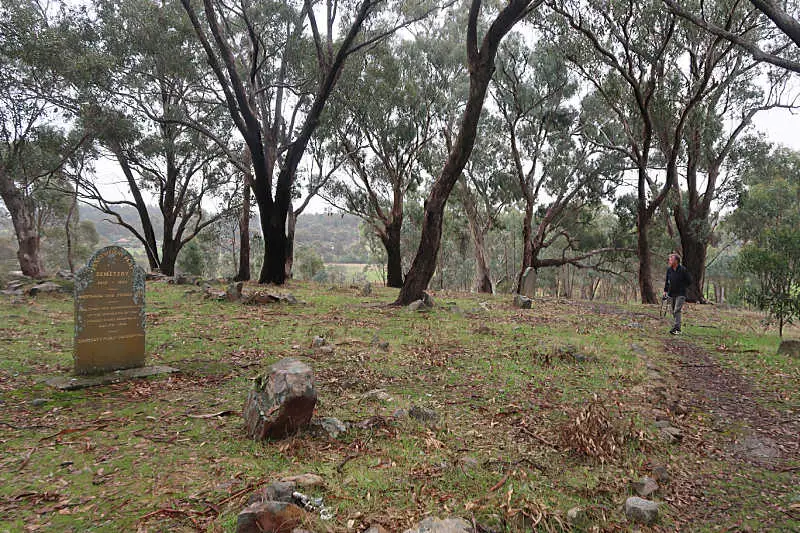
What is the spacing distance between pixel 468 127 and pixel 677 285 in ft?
20.7

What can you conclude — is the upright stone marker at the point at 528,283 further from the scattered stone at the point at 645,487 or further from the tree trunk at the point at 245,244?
the scattered stone at the point at 645,487

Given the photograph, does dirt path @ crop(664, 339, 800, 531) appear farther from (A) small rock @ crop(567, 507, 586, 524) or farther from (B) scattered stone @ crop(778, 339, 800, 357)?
(B) scattered stone @ crop(778, 339, 800, 357)

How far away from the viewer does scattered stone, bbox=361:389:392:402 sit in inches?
197

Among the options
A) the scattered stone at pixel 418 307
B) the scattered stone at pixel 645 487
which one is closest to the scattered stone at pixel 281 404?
the scattered stone at pixel 645 487

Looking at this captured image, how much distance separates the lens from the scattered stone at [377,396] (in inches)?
197

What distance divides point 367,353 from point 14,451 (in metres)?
4.42

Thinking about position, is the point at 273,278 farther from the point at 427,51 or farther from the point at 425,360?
the point at 427,51

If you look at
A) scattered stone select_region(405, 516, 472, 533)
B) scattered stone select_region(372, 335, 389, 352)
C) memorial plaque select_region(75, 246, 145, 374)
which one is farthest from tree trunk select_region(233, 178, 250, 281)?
scattered stone select_region(405, 516, 472, 533)

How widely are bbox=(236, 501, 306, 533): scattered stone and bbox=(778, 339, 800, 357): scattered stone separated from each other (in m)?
8.93

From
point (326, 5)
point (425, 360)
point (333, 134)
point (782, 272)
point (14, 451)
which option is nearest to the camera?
point (14, 451)

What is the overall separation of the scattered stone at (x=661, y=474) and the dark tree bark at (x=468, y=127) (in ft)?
28.0

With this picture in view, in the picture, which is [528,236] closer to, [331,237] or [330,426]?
[330,426]

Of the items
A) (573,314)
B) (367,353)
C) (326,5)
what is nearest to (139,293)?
(367,353)

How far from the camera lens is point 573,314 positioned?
1301 centimetres
